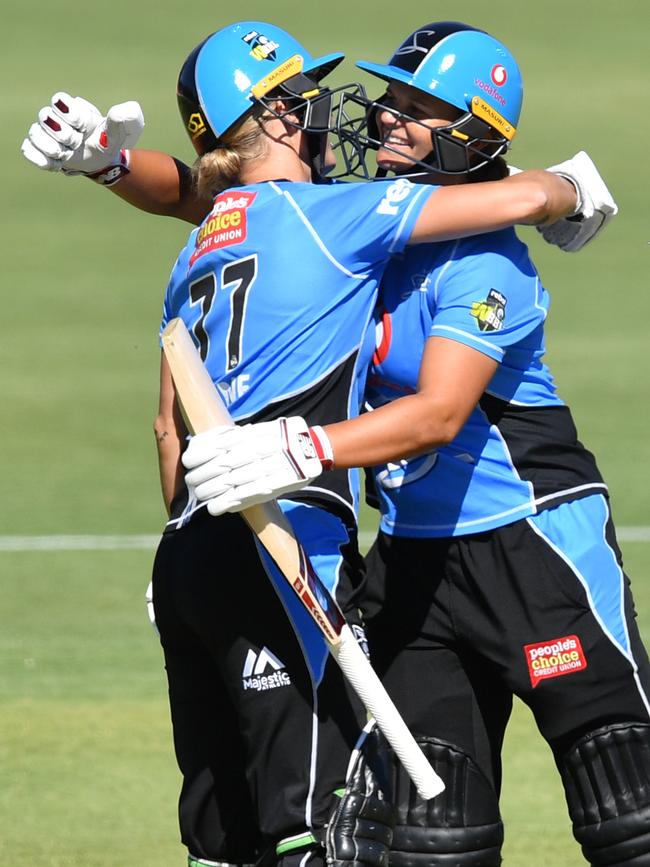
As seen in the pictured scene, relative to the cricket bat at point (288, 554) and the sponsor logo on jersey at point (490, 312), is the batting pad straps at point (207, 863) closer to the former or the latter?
the cricket bat at point (288, 554)

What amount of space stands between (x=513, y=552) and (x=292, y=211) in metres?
A: 1.05

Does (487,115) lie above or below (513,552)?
above

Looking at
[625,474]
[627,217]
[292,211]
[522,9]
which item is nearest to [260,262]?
[292,211]

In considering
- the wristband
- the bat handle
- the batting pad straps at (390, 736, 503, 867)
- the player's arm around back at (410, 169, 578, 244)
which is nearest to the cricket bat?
the bat handle

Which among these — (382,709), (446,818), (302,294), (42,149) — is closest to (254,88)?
(302,294)

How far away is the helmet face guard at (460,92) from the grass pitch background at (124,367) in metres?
2.33

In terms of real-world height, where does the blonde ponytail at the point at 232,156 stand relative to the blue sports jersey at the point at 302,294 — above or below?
above

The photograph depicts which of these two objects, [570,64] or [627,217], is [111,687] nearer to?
[627,217]

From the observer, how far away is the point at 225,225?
4.02m

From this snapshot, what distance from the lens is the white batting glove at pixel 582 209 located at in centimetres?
432

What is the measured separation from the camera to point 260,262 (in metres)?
3.93

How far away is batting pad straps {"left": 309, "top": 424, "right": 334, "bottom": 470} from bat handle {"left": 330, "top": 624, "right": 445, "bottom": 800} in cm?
38

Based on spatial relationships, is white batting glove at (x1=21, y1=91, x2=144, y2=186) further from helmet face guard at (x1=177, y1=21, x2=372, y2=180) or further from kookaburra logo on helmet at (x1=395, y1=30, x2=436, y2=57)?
kookaburra logo on helmet at (x1=395, y1=30, x2=436, y2=57)

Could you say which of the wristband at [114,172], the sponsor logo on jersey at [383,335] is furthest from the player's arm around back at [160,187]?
the sponsor logo on jersey at [383,335]
